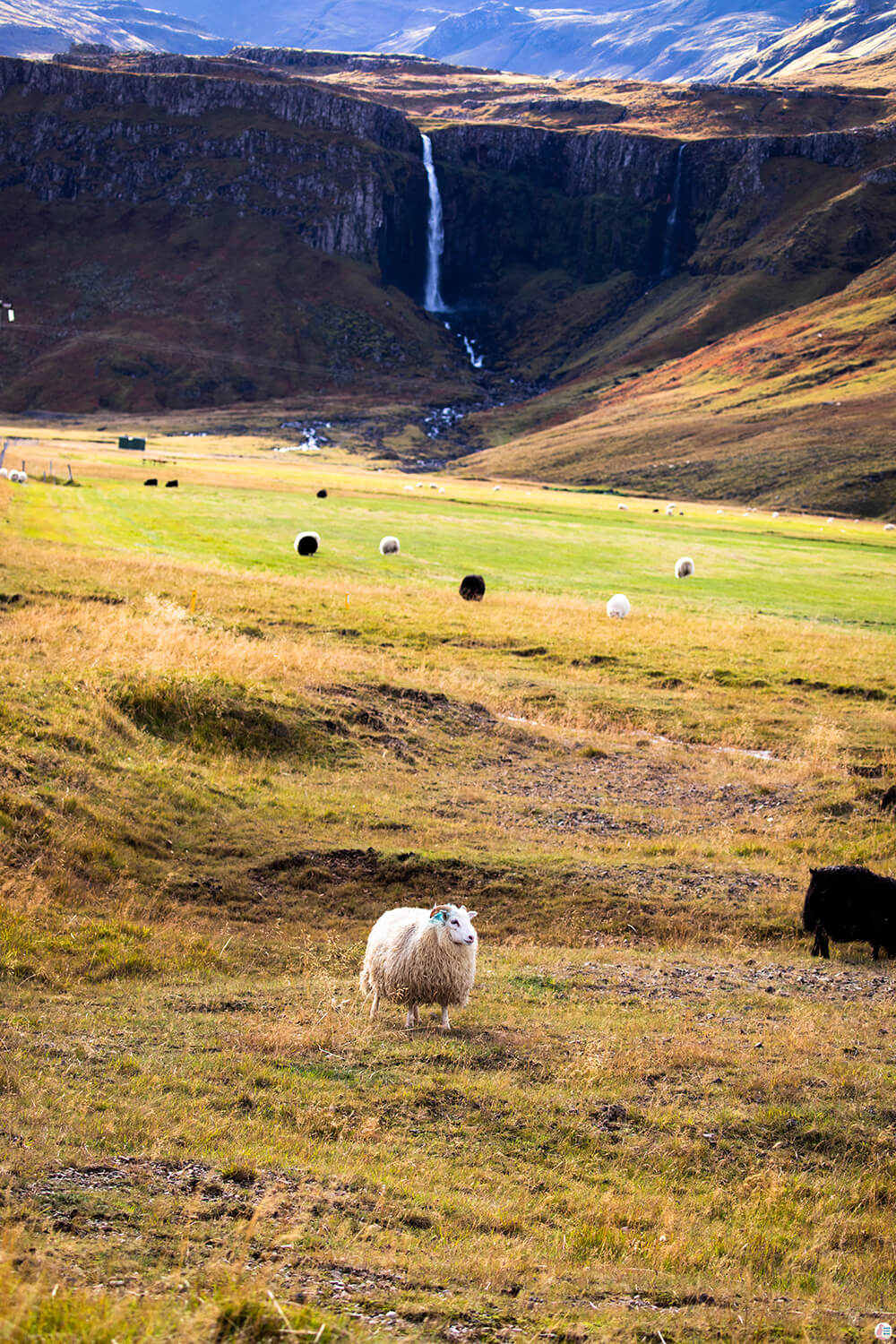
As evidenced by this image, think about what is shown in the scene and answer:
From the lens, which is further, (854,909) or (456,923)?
(854,909)

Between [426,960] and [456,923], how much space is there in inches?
21.1

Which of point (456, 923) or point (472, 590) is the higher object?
point (472, 590)

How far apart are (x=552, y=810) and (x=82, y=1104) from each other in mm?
15172

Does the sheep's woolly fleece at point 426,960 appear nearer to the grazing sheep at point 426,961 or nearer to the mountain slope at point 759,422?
the grazing sheep at point 426,961

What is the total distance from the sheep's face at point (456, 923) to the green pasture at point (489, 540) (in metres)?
36.8

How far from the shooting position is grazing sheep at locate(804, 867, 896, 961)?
17.0m

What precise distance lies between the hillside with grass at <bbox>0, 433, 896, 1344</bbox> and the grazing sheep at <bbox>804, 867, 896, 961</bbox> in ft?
1.60

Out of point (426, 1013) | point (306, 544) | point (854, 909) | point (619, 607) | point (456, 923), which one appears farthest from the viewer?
point (306, 544)

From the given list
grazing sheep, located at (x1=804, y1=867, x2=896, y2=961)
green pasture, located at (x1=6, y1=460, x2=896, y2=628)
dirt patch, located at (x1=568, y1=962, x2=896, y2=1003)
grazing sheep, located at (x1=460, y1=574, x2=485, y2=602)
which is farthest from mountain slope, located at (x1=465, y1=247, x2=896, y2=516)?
dirt patch, located at (x1=568, y1=962, x2=896, y2=1003)

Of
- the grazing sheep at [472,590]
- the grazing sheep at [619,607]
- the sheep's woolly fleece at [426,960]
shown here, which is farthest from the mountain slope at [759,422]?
the sheep's woolly fleece at [426,960]

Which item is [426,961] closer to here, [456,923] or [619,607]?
[456,923]

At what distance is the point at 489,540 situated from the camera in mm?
69750

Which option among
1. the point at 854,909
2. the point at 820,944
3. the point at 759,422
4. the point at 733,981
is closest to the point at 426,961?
the point at 733,981

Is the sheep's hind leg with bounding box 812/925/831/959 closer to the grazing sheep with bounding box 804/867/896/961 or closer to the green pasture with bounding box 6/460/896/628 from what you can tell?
the grazing sheep with bounding box 804/867/896/961
